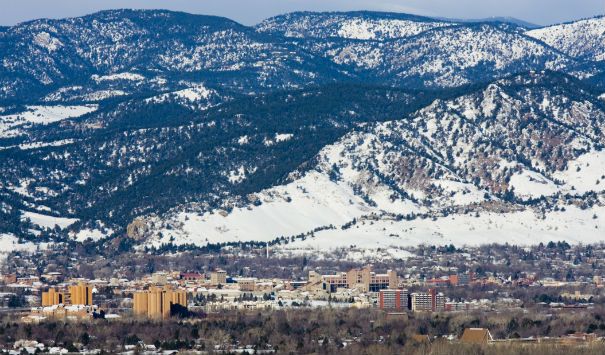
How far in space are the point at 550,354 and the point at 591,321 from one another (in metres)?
36.1

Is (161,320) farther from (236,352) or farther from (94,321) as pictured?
(236,352)

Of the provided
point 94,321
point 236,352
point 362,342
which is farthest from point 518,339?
point 94,321

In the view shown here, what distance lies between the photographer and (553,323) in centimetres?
19062

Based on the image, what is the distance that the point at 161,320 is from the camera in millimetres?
198125

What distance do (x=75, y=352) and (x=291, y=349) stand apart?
48.6 feet

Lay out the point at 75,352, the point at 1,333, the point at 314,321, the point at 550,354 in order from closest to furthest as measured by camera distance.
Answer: the point at 550,354 → the point at 75,352 → the point at 1,333 → the point at 314,321

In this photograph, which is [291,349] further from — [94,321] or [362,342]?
[94,321]

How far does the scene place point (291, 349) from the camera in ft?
561

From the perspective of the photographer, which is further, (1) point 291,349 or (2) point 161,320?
(2) point 161,320

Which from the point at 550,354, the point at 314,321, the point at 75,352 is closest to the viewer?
the point at 550,354

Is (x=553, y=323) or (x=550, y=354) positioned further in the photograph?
(x=553, y=323)

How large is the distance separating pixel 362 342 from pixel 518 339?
11274 mm

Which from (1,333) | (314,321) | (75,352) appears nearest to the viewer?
(75,352)

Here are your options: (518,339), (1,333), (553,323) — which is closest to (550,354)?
(518,339)
